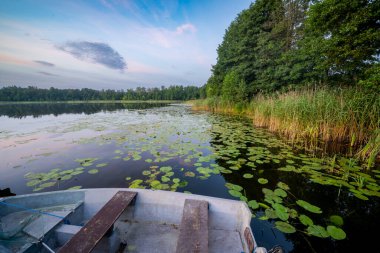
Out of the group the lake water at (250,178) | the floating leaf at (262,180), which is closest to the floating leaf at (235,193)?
the lake water at (250,178)

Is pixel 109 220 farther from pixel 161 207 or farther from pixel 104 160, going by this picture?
pixel 104 160

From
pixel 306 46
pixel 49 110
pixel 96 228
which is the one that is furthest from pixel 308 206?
pixel 49 110

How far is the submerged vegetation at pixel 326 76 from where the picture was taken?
457 centimetres

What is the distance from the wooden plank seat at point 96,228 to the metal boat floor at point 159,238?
353 millimetres

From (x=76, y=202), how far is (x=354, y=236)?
3.28 meters

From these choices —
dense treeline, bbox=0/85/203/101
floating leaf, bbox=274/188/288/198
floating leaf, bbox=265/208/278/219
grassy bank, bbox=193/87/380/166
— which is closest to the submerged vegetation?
grassy bank, bbox=193/87/380/166

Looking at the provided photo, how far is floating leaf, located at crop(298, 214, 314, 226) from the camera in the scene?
6.24 ft

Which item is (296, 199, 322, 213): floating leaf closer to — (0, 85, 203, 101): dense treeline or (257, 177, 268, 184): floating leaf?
(257, 177, 268, 184): floating leaf

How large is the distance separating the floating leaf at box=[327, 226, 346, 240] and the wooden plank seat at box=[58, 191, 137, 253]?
227cm

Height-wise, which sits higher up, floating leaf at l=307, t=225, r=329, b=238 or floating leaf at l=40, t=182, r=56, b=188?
floating leaf at l=307, t=225, r=329, b=238

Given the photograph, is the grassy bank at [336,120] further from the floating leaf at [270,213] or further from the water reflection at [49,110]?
the water reflection at [49,110]

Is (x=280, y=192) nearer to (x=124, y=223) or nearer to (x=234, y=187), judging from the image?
(x=234, y=187)

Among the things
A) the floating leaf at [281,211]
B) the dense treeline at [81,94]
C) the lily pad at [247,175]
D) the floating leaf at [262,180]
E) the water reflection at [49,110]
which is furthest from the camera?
the dense treeline at [81,94]

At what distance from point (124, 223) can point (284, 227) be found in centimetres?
189
